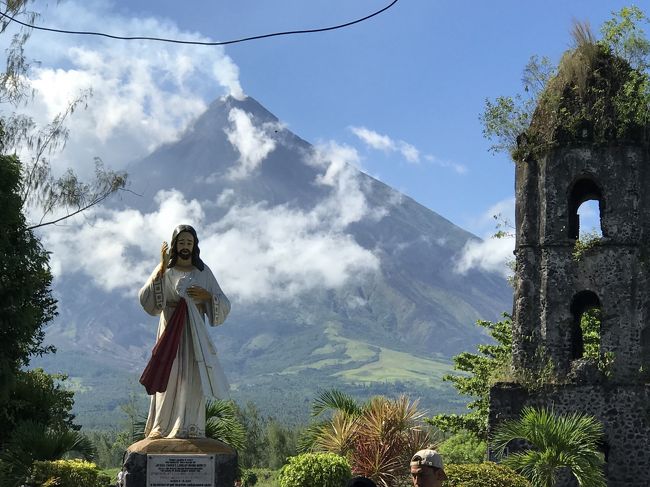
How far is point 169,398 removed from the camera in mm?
11758

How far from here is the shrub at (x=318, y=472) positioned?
18.0 m

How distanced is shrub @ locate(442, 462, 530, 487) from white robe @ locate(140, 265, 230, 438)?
6.11 meters

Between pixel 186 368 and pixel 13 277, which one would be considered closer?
pixel 186 368

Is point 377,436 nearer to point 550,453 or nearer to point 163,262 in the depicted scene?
point 550,453

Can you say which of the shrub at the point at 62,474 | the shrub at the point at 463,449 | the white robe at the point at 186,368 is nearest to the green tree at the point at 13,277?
the shrub at the point at 62,474

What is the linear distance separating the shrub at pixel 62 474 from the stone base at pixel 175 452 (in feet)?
12.3

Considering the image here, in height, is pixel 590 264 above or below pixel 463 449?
above

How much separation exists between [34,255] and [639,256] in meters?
14.5

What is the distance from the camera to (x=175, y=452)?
A: 1135 cm

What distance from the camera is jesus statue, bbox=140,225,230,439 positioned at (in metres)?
11.7

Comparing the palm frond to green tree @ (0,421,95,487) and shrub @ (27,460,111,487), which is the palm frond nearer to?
green tree @ (0,421,95,487)

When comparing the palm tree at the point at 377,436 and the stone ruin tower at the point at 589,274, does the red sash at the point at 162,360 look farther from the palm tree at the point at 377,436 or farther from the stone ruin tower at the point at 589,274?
the stone ruin tower at the point at 589,274

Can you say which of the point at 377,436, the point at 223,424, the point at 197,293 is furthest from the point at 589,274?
the point at 197,293

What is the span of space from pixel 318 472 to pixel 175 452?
706 centimetres
